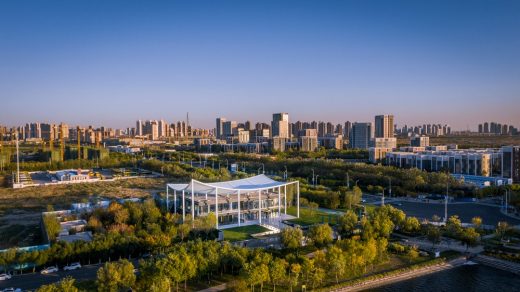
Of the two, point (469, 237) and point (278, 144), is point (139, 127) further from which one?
point (469, 237)

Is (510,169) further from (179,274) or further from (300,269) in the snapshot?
(179,274)

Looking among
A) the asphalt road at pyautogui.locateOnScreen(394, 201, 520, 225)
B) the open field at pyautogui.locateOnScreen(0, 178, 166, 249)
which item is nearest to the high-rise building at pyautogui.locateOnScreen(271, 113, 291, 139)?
the open field at pyautogui.locateOnScreen(0, 178, 166, 249)

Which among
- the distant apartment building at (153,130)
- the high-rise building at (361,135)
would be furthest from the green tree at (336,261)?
the distant apartment building at (153,130)

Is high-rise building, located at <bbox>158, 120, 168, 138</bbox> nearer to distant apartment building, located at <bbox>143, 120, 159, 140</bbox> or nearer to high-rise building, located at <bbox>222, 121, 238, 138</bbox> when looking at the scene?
distant apartment building, located at <bbox>143, 120, 159, 140</bbox>

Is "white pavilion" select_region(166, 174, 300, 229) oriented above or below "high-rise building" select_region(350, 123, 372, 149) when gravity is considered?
below

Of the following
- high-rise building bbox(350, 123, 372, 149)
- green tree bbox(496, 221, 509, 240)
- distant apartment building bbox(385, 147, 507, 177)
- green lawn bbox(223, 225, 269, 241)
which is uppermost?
high-rise building bbox(350, 123, 372, 149)

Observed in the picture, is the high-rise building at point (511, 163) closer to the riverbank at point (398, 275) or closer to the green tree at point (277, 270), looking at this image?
the riverbank at point (398, 275)
